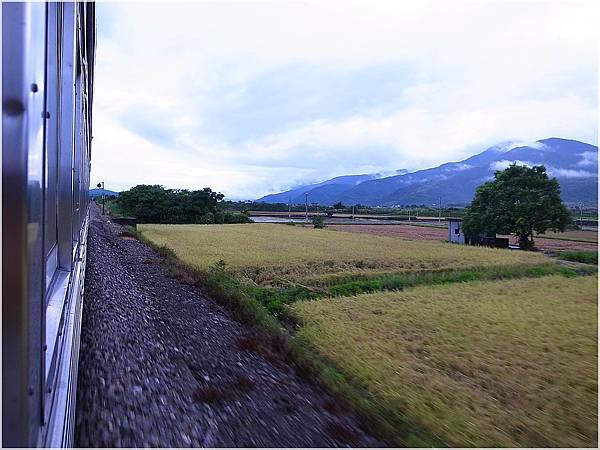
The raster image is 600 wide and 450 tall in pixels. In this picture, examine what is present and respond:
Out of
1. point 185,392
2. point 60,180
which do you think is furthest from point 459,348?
point 60,180

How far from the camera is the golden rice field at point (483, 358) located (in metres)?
4.23

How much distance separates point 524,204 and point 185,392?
16.8ft

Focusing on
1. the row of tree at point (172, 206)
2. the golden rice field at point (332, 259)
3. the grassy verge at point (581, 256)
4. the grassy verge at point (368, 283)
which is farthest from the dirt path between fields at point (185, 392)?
the row of tree at point (172, 206)

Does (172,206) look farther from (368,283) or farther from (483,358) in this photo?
(483,358)

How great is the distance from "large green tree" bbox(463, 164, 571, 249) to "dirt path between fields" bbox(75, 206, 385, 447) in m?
3.47

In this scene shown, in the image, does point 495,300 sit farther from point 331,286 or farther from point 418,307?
point 331,286

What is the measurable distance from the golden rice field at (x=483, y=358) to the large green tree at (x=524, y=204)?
36.1 inches

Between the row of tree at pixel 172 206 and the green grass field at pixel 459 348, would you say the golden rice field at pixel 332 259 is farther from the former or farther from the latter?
the row of tree at pixel 172 206

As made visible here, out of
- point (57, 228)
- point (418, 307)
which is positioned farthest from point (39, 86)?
point (418, 307)

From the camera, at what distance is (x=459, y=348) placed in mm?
6605

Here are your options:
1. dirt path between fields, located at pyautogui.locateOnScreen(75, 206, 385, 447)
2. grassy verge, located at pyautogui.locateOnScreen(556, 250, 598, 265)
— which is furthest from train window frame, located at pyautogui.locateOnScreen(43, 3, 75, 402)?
grassy verge, located at pyautogui.locateOnScreen(556, 250, 598, 265)

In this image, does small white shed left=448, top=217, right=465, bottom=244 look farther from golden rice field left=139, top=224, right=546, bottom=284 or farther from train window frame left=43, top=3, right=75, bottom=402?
train window frame left=43, top=3, right=75, bottom=402

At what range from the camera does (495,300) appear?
9.84 m

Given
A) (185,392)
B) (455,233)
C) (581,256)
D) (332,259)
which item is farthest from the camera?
(332,259)
